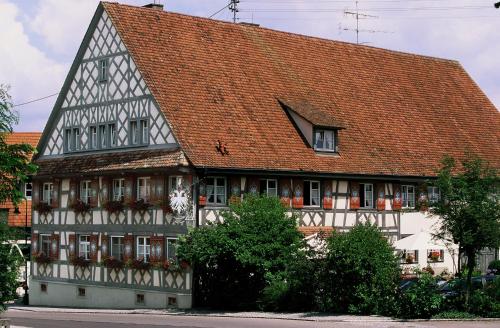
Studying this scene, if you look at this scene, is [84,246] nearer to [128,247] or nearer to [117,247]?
[117,247]

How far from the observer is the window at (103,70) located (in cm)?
4599

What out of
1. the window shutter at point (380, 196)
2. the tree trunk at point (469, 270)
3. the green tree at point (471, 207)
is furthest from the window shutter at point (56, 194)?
the tree trunk at point (469, 270)

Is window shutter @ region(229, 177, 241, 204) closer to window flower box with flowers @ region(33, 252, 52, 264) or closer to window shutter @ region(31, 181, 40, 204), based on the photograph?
window flower box with flowers @ region(33, 252, 52, 264)

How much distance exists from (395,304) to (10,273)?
11228 millimetres

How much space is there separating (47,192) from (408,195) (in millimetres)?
16072

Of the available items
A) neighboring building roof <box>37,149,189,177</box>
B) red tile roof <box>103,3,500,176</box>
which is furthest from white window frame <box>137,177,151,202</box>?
red tile roof <box>103,3,500,176</box>

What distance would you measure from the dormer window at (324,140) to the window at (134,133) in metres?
7.13

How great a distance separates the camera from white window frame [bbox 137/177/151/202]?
1711 inches

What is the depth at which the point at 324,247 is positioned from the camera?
36625 mm

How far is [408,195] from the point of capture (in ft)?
156

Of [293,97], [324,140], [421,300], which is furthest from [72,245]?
[421,300]

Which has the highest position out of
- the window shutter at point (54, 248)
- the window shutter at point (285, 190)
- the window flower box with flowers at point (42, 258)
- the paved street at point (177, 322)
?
the window shutter at point (285, 190)

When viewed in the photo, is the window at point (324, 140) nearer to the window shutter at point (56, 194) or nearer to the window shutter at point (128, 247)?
the window shutter at point (128, 247)

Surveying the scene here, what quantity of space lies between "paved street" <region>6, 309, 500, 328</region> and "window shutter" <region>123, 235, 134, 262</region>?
3060 millimetres
